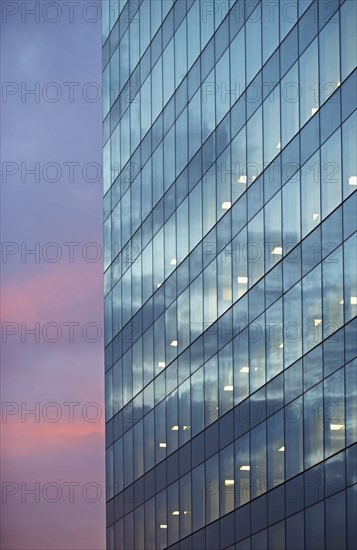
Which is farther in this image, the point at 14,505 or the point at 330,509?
the point at 14,505

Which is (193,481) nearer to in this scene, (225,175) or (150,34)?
(225,175)

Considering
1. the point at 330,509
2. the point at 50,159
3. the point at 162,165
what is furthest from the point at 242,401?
the point at 50,159

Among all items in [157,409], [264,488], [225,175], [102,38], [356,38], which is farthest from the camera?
[102,38]

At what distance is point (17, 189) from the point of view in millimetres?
56062

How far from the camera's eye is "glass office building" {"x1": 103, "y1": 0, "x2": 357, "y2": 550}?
129 feet

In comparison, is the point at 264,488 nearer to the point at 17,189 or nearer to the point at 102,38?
the point at 17,189

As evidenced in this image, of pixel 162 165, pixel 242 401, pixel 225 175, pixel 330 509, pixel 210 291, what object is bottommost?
pixel 330 509

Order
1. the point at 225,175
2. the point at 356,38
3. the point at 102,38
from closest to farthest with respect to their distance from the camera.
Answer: the point at 356,38 < the point at 225,175 < the point at 102,38

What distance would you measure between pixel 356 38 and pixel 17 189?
2496cm

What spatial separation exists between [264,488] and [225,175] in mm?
15764

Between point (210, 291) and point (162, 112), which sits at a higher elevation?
point (162, 112)

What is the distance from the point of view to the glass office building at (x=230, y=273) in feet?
129

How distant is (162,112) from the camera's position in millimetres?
53781

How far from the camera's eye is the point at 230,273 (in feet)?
155
